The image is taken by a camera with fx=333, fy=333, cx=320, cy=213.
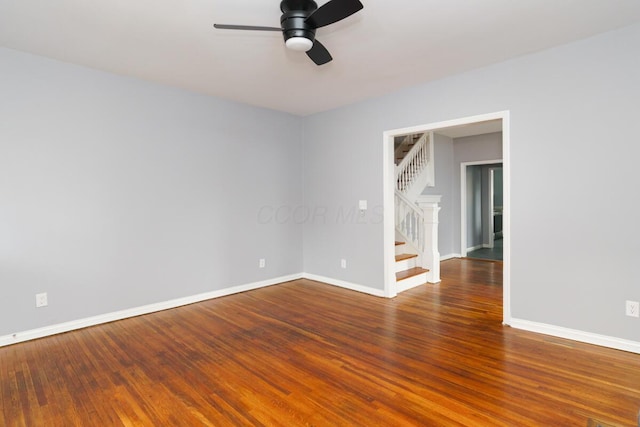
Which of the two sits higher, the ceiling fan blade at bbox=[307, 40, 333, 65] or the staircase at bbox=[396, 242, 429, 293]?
the ceiling fan blade at bbox=[307, 40, 333, 65]

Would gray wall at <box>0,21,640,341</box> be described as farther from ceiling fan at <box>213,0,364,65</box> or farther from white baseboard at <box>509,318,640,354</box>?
ceiling fan at <box>213,0,364,65</box>

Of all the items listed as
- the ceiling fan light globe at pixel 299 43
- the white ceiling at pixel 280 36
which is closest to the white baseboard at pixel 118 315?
the white ceiling at pixel 280 36

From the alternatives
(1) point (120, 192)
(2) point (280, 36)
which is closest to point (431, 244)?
(2) point (280, 36)

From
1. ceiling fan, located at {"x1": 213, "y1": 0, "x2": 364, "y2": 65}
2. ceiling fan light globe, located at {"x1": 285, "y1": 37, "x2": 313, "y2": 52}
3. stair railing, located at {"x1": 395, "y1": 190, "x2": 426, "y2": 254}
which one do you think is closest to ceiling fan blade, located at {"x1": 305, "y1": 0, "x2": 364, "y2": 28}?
ceiling fan, located at {"x1": 213, "y1": 0, "x2": 364, "y2": 65}

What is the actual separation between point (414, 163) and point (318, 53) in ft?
15.0

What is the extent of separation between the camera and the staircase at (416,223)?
16.7 feet

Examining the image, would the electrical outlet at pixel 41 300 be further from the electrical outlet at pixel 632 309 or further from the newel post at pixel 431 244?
the electrical outlet at pixel 632 309

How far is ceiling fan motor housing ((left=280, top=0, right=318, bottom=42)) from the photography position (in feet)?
7.11

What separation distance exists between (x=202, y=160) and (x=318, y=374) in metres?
3.02

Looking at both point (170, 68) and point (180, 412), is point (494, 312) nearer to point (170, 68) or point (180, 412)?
point (180, 412)

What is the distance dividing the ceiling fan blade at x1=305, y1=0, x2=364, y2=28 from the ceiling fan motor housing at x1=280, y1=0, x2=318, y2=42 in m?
0.06

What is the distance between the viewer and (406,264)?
204 inches

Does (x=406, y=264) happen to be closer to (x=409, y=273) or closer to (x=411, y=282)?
(x=409, y=273)

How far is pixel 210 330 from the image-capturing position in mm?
3346
